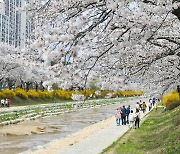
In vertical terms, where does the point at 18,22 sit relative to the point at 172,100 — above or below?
above

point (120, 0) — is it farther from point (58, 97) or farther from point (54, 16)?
point (58, 97)

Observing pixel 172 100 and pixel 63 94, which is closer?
pixel 172 100

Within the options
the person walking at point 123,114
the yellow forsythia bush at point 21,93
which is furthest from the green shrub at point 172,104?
the yellow forsythia bush at point 21,93

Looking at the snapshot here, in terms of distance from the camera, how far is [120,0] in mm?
5414

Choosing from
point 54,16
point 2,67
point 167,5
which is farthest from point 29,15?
point 2,67

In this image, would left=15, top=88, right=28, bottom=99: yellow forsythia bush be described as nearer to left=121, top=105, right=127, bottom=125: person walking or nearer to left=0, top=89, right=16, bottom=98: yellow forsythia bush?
left=0, top=89, right=16, bottom=98: yellow forsythia bush

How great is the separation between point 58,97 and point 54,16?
71.5m

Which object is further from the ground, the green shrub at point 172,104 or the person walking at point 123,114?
the green shrub at point 172,104

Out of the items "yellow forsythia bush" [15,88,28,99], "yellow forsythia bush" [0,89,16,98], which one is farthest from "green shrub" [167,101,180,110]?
"yellow forsythia bush" [15,88,28,99]

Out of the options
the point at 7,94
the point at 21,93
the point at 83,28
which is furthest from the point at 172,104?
the point at 21,93

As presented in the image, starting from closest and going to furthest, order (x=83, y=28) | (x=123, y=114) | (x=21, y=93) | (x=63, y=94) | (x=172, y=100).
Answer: (x=83, y=28) → (x=123, y=114) → (x=172, y=100) → (x=21, y=93) → (x=63, y=94)

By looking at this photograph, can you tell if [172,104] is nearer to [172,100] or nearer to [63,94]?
[172,100]

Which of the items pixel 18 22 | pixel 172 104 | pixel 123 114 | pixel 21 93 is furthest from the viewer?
pixel 21 93

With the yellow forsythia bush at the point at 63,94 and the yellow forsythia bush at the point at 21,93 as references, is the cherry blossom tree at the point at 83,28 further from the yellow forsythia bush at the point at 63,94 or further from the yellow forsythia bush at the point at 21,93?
the yellow forsythia bush at the point at 63,94
